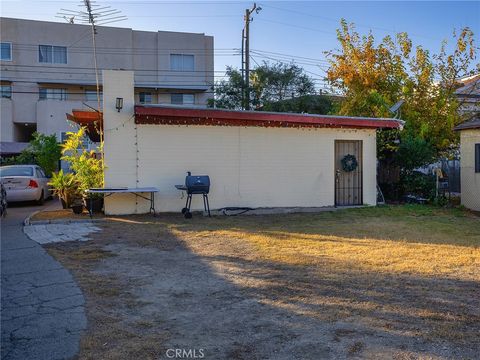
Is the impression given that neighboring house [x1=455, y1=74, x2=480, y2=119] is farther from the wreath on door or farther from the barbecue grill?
the barbecue grill

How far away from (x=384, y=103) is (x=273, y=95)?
11425 millimetres

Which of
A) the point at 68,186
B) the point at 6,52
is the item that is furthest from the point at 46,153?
the point at 6,52

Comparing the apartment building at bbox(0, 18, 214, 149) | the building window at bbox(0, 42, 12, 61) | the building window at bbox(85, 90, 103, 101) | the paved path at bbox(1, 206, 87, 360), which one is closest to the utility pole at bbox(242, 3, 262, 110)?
the apartment building at bbox(0, 18, 214, 149)

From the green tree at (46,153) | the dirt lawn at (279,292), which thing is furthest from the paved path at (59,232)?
the green tree at (46,153)

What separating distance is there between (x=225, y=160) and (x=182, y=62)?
23942 mm

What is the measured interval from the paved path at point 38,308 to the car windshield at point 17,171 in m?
8.43

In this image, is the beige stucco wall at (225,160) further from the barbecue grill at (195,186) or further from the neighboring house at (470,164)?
the neighboring house at (470,164)

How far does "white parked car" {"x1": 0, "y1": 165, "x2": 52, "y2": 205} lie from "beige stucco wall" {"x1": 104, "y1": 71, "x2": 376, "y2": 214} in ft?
15.4

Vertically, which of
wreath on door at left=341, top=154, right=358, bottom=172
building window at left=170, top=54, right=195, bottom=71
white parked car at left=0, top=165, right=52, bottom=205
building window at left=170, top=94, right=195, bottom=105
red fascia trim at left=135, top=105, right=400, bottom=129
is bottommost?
white parked car at left=0, top=165, right=52, bottom=205

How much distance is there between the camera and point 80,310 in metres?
4.68

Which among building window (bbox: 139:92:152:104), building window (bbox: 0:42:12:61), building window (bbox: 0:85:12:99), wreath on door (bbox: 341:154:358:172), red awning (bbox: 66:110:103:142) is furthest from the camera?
building window (bbox: 139:92:152:104)

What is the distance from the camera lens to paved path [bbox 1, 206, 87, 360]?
3.75 metres

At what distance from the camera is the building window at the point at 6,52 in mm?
31938

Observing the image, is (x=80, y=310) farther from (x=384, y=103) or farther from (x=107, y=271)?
(x=384, y=103)
